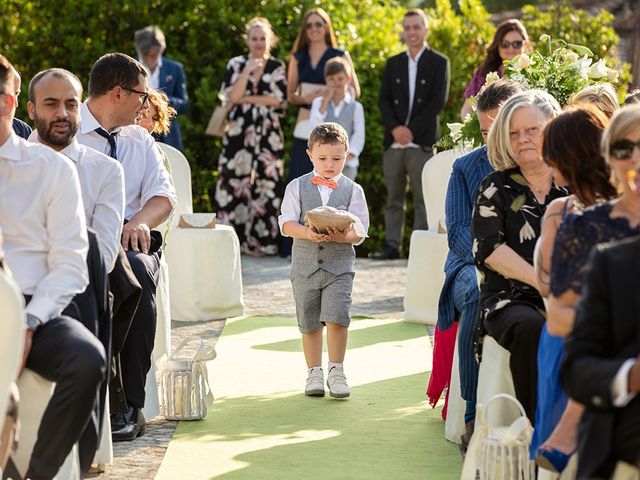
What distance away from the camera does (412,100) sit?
43.4 ft

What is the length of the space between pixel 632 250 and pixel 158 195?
3440 millimetres

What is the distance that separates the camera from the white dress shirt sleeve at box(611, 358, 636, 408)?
11.9 ft

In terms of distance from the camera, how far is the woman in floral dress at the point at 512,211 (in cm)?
564

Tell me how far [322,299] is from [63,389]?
107 inches

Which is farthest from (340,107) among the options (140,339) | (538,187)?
(538,187)

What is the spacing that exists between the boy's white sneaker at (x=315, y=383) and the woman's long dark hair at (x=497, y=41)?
4.35m

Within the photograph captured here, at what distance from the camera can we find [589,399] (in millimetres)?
3729

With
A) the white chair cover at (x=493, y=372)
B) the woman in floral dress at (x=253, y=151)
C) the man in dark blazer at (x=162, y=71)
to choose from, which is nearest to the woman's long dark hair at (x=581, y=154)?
the white chair cover at (x=493, y=372)

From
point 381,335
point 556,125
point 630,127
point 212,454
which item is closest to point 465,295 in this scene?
point 212,454

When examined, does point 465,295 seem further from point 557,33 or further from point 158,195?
point 557,33

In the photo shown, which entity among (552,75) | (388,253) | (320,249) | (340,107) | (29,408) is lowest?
(388,253)

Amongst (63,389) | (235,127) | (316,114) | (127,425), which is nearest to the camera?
(63,389)

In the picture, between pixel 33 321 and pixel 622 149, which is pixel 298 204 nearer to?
pixel 33 321

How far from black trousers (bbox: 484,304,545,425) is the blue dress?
67 centimetres
